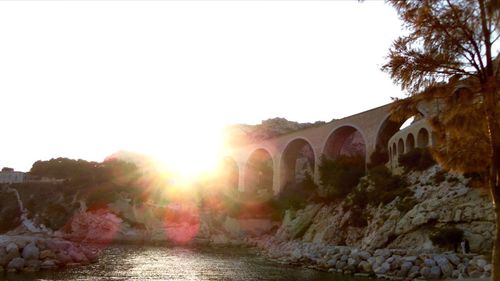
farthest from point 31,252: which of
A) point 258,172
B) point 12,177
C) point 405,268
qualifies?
point 12,177

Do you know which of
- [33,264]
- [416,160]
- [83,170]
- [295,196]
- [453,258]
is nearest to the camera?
[453,258]

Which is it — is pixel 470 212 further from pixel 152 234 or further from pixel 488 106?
pixel 152 234

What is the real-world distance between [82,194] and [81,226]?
8.48m

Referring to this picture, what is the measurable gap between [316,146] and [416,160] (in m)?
19.8

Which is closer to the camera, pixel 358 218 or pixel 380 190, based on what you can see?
pixel 358 218

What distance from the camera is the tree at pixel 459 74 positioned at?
8258 mm

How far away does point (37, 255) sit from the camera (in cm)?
2519

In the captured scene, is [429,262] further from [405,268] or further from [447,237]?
[447,237]

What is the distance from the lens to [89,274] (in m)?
22.1

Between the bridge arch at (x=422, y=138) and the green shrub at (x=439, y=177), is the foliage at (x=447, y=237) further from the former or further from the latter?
the bridge arch at (x=422, y=138)

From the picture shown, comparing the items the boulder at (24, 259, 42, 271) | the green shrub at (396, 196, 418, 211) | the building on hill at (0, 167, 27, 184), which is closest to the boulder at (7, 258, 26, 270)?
the boulder at (24, 259, 42, 271)

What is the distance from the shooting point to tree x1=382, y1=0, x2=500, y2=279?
8258 millimetres

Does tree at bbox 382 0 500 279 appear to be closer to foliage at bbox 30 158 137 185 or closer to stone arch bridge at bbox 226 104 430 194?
A: stone arch bridge at bbox 226 104 430 194

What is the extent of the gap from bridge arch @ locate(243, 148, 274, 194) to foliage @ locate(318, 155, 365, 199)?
2024 cm
